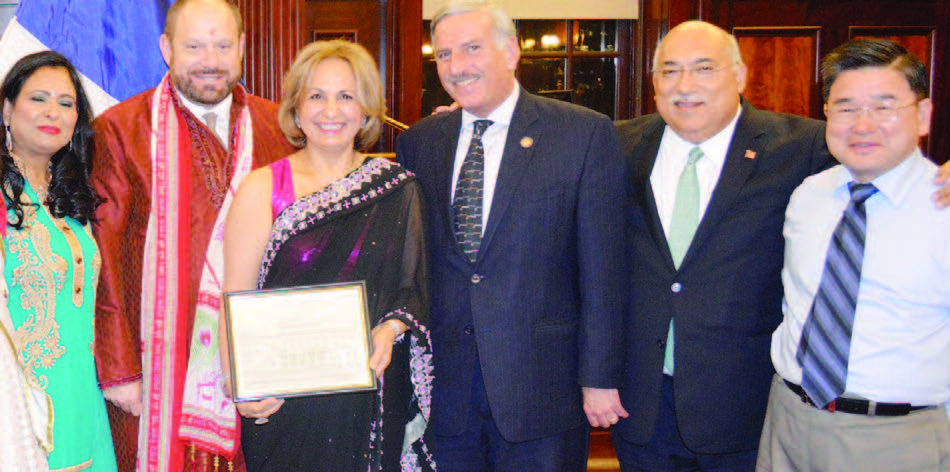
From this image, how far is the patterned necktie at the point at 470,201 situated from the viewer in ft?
7.15

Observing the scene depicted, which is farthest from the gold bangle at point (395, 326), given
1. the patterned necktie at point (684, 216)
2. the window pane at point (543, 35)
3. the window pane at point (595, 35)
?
the window pane at point (595, 35)

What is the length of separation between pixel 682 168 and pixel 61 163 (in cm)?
166

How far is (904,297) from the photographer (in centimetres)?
178

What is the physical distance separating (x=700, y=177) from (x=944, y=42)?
12.7ft

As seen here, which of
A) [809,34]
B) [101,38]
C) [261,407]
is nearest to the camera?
[261,407]

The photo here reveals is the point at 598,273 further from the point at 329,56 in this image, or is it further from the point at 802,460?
the point at 329,56

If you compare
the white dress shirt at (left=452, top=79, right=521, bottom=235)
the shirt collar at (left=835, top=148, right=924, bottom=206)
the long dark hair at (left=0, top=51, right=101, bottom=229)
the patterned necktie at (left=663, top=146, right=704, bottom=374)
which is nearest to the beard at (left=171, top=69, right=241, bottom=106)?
the long dark hair at (left=0, top=51, right=101, bottom=229)

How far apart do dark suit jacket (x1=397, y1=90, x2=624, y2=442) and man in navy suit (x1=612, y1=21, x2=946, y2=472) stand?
10 centimetres

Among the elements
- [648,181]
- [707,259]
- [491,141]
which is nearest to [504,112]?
[491,141]

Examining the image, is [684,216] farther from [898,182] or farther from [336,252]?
[336,252]

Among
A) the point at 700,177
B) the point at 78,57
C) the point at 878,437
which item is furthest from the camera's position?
the point at 78,57

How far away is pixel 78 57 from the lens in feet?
9.77

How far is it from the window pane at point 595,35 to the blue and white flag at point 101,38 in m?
3.26

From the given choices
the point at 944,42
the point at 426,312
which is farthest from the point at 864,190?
the point at 944,42
